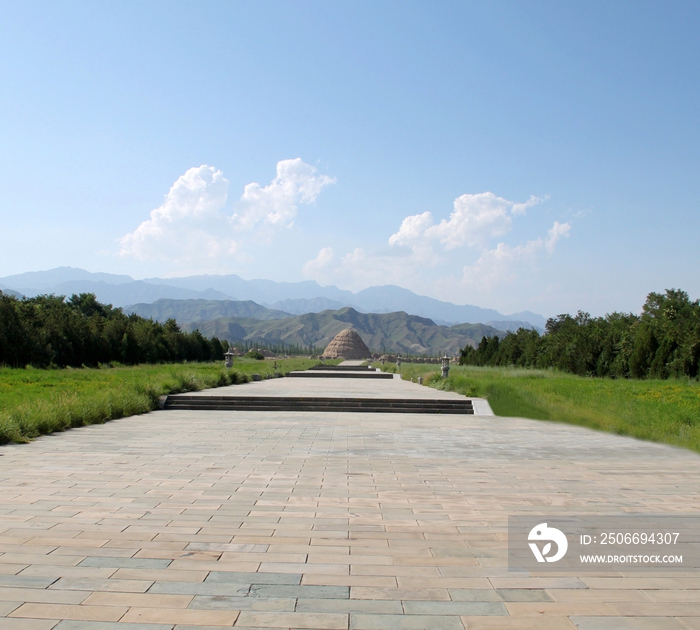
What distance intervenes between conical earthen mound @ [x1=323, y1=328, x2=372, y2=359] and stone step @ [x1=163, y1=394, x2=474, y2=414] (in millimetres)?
65986

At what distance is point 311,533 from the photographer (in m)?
4.06

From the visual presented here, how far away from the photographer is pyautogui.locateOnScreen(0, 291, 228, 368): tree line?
31.1 m

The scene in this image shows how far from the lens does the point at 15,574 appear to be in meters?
3.20

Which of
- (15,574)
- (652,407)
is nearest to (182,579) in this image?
(15,574)

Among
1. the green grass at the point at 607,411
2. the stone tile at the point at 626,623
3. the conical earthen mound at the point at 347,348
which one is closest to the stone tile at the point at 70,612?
the stone tile at the point at 626,623

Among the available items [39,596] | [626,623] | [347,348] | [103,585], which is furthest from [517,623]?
[347,348]

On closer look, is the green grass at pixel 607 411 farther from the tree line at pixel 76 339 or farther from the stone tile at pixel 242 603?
the tree line at pixel 76 339

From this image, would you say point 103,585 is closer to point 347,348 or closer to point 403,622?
point 403,622

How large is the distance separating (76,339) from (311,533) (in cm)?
3782

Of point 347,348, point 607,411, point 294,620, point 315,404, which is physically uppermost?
point 294,620

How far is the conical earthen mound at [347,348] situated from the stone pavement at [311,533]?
239 feet

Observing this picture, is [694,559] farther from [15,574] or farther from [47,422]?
[47,422]

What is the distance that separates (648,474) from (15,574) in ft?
20.4

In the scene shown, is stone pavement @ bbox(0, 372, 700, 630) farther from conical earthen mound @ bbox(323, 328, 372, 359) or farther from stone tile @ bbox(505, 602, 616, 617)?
conical earthen mound @ bbox(323, 328, 372, 359)
